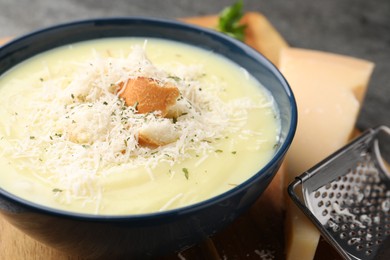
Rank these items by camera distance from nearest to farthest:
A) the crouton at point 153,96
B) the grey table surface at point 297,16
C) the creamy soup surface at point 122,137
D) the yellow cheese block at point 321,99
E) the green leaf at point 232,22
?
the creamy soup surface at point 122,137 → the crouton at point 153,96 → the yellow cheese block at point 321,99 → the green leaf at point 232,22 → the grey table surface at point 297,16

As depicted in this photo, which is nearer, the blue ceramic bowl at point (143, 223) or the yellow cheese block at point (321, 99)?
the blue ceramic bowl at point (143, 223)

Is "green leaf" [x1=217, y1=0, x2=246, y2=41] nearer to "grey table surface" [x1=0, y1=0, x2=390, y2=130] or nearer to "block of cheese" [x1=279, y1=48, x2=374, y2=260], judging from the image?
"block of cheese" [x1=279, y1=48, x2=374, y2=260]

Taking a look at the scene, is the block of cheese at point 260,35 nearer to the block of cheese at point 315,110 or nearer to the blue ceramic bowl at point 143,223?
the block of cheese at point 315,110

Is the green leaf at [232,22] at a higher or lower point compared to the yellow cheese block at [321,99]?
higher

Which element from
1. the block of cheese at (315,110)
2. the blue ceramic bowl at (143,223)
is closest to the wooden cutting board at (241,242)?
the block of cheese at (315,110)

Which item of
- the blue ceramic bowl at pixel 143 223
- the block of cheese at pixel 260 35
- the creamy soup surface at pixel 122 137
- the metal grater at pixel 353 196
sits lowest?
the metal grater at pixel 353 196

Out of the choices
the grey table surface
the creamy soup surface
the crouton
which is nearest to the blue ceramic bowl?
the creamy soup surface
